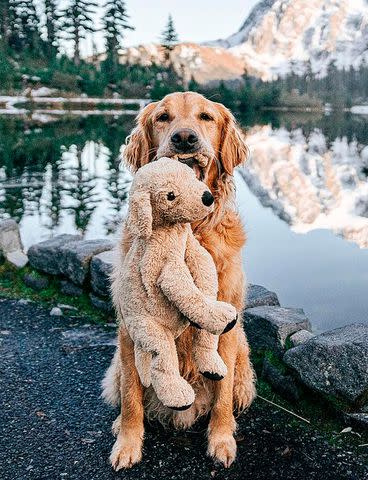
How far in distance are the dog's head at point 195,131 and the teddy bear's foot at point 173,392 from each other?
128cm

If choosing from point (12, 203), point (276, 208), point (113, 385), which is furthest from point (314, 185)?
A: point (113, 385)

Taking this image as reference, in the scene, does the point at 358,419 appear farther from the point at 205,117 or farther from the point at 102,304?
the point at 102,304

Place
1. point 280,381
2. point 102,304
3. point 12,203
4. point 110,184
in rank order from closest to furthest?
point 280,381
point 102,304
point 12,203
point 110,184

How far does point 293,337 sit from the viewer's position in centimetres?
404

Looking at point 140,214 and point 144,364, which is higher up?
point 140,214

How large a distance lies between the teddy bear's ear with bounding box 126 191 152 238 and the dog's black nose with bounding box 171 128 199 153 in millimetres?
648

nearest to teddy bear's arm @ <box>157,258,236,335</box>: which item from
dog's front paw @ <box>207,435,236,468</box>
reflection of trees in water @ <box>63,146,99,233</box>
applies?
dog's front paw @ <box>207,435,236,468</box>

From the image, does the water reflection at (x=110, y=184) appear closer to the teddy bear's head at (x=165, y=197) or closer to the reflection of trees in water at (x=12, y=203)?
the reflection of trees in water at (x=12, y=203)

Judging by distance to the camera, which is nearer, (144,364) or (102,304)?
(144,364)

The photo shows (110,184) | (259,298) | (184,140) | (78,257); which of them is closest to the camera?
(184,140)

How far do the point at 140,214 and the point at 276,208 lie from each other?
37.8 feet

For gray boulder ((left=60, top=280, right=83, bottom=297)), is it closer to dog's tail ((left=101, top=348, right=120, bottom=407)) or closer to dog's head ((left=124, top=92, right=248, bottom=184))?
dog's tail ((left=101, top=348, right=120, bottom=407))

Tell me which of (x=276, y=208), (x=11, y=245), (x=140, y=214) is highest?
(x=140, y=214)

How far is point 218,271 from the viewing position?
319 cm
